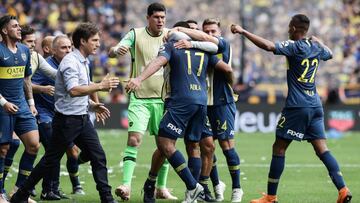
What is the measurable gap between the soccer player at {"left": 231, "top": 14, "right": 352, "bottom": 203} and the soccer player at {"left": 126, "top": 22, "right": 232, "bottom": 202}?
1.03 metres

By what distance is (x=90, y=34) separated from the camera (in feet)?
35.0

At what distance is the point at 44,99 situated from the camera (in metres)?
13.0

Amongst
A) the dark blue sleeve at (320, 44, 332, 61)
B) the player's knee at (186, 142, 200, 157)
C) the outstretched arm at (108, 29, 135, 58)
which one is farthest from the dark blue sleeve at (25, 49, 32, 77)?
the dark blue sleeve at (320, 44, 332, 61)

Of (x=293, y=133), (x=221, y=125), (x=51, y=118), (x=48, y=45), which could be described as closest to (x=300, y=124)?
(x=293, y=133)

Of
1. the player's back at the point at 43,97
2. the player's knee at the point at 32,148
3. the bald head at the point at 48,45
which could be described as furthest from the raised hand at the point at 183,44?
the bald head at the point at 48,45

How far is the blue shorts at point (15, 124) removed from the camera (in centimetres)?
1128

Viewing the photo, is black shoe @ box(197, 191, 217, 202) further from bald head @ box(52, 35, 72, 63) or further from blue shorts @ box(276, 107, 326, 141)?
bald head @ box(52, 35, 72, 63)

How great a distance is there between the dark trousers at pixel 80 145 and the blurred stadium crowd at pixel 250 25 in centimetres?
1809

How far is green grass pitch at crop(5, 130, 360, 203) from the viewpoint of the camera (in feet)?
42.2

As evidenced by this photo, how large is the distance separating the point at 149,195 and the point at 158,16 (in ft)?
7.89

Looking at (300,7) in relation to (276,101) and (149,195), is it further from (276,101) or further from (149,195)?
(149,195)

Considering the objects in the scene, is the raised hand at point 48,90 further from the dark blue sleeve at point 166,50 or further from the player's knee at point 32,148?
the dark blue sleeve at point 166,50

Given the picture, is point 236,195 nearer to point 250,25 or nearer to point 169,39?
point 169,39

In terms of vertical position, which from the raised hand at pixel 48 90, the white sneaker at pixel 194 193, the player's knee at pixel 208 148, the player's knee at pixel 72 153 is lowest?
the white sneaker at pixel 194 193
